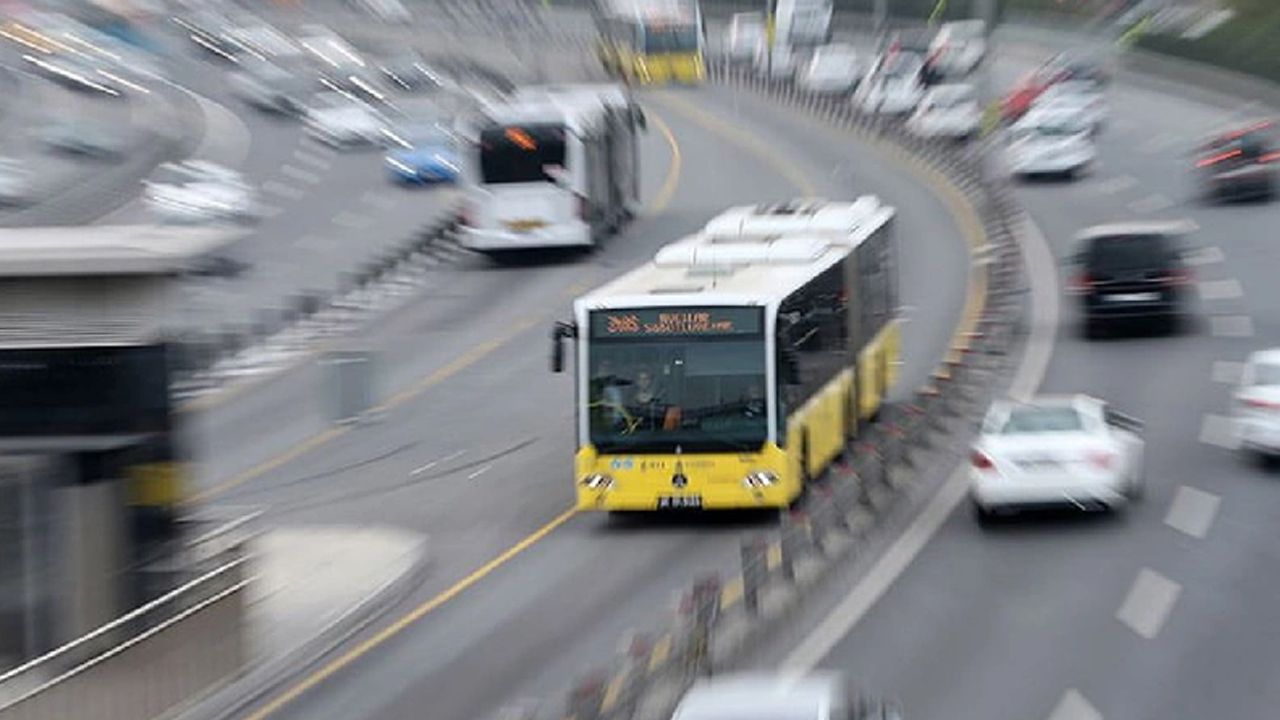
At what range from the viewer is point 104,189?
65.1m

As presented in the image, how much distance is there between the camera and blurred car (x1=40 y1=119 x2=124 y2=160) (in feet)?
245

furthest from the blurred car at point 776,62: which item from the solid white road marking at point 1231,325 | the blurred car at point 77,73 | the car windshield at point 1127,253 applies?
the car windshield at point 1127,253

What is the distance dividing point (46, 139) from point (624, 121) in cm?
2393

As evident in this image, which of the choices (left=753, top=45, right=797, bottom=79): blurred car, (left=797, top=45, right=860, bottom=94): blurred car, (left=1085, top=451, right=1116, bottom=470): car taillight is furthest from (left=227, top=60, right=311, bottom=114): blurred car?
(left=1085, top=451, right=1116, bottom=470): car taillight

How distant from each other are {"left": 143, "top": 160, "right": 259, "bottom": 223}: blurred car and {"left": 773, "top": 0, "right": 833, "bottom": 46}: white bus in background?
42755 millimetres

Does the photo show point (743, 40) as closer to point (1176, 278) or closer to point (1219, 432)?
point (1176, 278)

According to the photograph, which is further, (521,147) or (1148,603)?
(521,147)

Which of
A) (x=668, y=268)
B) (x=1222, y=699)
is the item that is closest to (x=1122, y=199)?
(x=668, y=268)

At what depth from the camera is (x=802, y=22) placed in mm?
107625

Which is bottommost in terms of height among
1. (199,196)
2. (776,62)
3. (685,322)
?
(685,322)

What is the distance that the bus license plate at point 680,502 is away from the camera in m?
28.4

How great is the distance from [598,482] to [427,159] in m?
41.0

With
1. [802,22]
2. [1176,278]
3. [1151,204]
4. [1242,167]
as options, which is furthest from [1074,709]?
[802,22]

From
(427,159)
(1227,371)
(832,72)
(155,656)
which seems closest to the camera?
(155,656)
